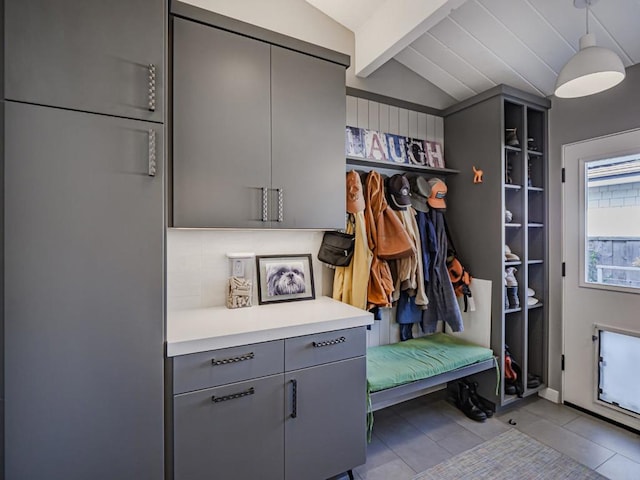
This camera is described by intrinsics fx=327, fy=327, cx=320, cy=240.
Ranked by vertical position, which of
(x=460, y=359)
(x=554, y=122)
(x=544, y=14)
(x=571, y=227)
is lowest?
(x=460, y=359)

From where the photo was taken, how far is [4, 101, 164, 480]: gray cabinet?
1.13 metres

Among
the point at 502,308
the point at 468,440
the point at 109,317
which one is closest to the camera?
the point at 109,317

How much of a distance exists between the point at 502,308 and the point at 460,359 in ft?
1.77

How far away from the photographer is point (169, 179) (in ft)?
5.16

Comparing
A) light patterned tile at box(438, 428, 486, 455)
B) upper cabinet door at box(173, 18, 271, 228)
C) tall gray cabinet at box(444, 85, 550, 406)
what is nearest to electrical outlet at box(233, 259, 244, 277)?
upper cabinet door at box(173, 18, 271, 228)

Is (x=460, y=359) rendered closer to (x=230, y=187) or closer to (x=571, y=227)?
(x=571, y=227)

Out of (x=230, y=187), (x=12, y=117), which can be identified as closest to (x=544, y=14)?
(x=230, y=187)

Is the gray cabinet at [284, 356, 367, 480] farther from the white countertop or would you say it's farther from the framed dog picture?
the framed dog picture

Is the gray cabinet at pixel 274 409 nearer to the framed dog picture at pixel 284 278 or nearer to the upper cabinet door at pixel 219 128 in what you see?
the framed dog picture at pixel 284 278

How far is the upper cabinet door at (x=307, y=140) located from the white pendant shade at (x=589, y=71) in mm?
1222

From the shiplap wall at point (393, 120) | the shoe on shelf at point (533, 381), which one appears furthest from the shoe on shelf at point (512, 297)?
the shiplap wall at point (393, 120)

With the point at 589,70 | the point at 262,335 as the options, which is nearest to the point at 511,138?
the point at 589,70

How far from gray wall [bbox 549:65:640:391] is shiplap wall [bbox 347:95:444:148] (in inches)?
34.9

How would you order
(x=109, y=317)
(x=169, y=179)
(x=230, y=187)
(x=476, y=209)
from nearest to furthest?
(x=109, y=317) → (x=169, y=179) → (x=230, y=187) → (x=476, y=209)
